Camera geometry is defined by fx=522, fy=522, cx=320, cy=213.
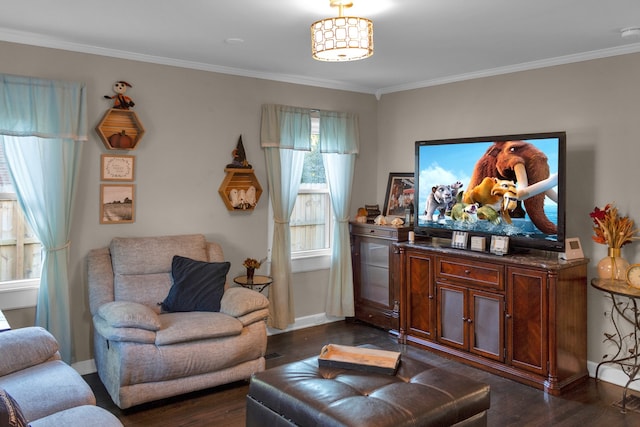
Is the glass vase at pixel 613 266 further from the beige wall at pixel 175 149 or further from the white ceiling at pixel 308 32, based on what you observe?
the beige wall at pixel 175 149

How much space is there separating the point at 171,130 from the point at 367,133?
2127 mm

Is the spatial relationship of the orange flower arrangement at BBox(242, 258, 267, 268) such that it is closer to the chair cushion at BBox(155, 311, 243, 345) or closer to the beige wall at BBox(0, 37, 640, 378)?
the beige wall at BBox(0, 37, 640, 378)

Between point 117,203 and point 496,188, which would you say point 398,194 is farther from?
point 117,203

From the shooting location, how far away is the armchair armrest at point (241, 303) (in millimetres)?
3643

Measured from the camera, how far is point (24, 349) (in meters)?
2.65

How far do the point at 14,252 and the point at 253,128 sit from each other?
6.99 feet

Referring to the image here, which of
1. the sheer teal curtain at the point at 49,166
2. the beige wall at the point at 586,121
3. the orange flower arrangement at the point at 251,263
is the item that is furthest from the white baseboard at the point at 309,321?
the beige wall at the point at 586,121

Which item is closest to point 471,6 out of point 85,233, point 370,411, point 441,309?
point 370,411

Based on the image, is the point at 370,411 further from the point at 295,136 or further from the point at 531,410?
the point at 295,136

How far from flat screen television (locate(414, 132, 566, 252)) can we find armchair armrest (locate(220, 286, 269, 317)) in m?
1.73

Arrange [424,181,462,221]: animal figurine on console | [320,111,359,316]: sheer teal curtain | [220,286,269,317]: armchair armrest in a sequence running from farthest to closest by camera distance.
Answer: [320,111,359,316]: sheer teal curtain → [424,181,462,221]: animal figurine on console → [220,286,269,317]: armchair armrest

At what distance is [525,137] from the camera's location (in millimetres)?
3895

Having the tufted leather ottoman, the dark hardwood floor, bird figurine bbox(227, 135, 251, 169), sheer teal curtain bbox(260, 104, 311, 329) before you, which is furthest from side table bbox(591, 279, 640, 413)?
bird figurine bbox(227, 135, 251, 169)

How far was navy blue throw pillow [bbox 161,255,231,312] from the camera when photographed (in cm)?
377
